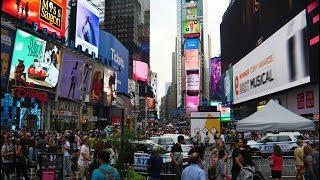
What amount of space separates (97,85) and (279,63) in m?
59.6

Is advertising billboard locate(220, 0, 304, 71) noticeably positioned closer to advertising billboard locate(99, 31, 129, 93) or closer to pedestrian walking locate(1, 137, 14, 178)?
pedestrian walking locate(1, 137, 14, 178)

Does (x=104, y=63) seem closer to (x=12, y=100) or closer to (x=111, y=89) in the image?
(x=111, y=89)

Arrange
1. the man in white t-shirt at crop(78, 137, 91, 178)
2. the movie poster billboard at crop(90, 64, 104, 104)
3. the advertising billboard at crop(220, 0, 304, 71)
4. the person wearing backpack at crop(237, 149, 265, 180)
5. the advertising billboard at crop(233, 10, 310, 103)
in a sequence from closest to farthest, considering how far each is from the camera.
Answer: the person wearing backpack at crop(237, 149, 265, 180) → the man in white t-shirt at crop(78, 137, 91, 178) → the advertising billboard at crop(233, 10, 310, 103) → the advertising billboard at crop(220, 0, 304, 71) → the movie poster billboard at crop(90, 64, 104, 104)

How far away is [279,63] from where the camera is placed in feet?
110

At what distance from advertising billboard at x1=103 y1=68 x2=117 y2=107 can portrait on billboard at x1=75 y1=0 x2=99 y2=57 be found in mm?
13197

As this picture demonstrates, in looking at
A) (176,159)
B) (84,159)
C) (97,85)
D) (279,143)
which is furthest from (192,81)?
(176,159)

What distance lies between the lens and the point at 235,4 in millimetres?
52844

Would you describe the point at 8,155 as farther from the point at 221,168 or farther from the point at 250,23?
the point at 250,23

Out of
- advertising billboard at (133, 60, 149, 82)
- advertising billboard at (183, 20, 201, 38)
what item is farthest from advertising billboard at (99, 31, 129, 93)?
advertising billboard at (183, 20, 201, 38)

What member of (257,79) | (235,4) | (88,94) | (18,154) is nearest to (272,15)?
(257,79)

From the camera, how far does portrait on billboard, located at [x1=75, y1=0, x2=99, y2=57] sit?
7344 cm

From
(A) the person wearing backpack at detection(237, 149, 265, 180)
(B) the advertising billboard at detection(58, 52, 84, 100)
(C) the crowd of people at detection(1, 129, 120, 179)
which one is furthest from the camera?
A: (B) the advertising billboard at detection(58, 52, 84, 100)

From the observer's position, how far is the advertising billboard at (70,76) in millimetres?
66688

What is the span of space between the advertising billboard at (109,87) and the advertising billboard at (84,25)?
13197mm
